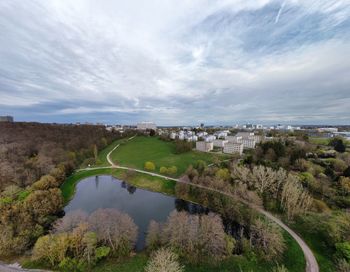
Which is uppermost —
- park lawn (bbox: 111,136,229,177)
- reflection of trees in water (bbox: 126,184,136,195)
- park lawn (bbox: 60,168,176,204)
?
park lawn (bbox: 111,136,229,177)

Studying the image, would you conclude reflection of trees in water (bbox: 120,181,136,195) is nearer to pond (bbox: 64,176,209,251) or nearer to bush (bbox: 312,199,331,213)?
pond (bbox: 64,176,209,251)

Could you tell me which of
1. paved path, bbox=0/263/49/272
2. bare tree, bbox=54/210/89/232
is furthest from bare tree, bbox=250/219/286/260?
paved path, bbox=0/263/49/272

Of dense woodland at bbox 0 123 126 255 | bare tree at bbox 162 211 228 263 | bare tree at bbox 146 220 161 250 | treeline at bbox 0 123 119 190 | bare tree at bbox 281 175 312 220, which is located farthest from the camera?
treeline at bbox 0 123 119 190

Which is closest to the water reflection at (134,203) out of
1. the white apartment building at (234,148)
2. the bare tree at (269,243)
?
the bare tree at (269,243)

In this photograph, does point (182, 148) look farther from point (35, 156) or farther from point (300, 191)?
point (35, 156)

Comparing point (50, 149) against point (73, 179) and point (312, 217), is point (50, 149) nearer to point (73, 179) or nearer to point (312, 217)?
point (73, 179)

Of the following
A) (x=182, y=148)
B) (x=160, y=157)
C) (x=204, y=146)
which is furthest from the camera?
(x=204, y=146)

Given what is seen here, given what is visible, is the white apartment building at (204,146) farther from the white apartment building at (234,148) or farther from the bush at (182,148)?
the white apartment building at (234,148)

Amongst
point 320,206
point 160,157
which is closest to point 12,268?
point 320,206

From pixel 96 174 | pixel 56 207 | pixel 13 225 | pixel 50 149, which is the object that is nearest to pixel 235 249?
pixel 13 225
